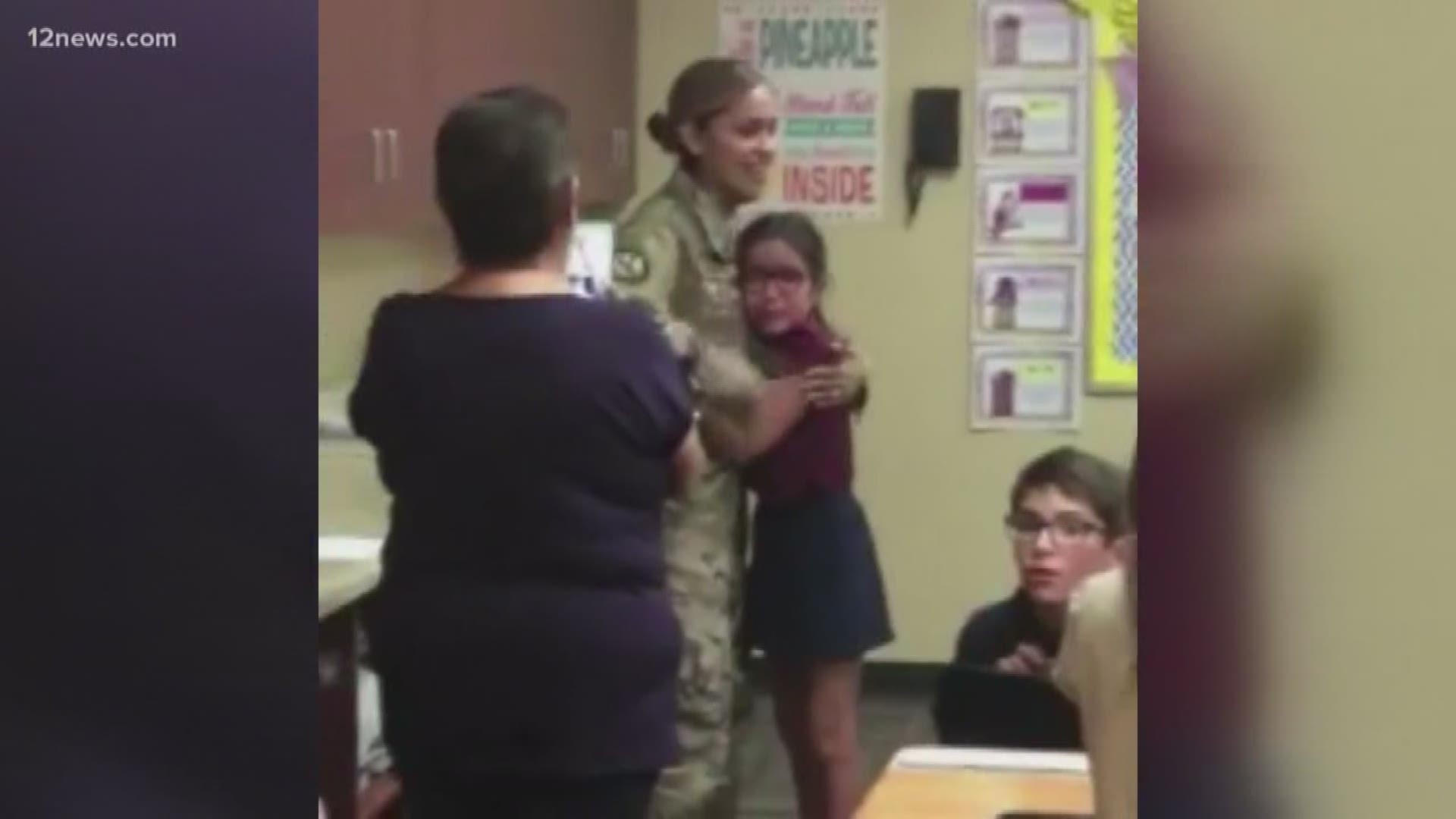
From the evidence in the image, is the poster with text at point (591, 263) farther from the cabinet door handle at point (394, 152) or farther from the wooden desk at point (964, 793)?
the wooden desk at point (964, 793)

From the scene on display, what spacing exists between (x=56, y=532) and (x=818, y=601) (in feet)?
1.18

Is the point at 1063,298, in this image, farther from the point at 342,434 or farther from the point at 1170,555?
the point at 342,434

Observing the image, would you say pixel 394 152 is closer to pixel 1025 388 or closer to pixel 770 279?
pixel 770 279

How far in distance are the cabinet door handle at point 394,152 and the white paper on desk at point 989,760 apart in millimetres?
371

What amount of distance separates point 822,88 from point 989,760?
0.34m

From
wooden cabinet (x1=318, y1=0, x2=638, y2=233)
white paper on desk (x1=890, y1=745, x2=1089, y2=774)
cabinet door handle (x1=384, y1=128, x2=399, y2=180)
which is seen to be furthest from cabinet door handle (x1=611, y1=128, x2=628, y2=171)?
white paper on desk (x1=890, y1=745, x2=1089, y2=774)

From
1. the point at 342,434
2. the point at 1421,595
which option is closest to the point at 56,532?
the point at 342,434

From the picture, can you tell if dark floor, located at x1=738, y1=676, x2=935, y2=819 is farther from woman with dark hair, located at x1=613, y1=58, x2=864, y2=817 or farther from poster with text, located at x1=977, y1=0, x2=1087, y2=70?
poster with text, located at x1=977, y1=0, x2=1087, y2=70

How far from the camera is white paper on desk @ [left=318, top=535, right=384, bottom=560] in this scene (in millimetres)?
952

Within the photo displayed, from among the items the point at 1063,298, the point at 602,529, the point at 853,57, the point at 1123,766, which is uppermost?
the point at 853,57

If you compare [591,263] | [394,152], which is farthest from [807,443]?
[394,152]

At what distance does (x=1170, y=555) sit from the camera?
0.88m

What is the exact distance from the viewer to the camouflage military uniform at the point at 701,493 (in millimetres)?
981

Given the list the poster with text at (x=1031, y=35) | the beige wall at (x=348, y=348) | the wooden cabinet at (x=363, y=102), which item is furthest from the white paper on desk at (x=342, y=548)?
the poster with text at (x=1031, y=35)
